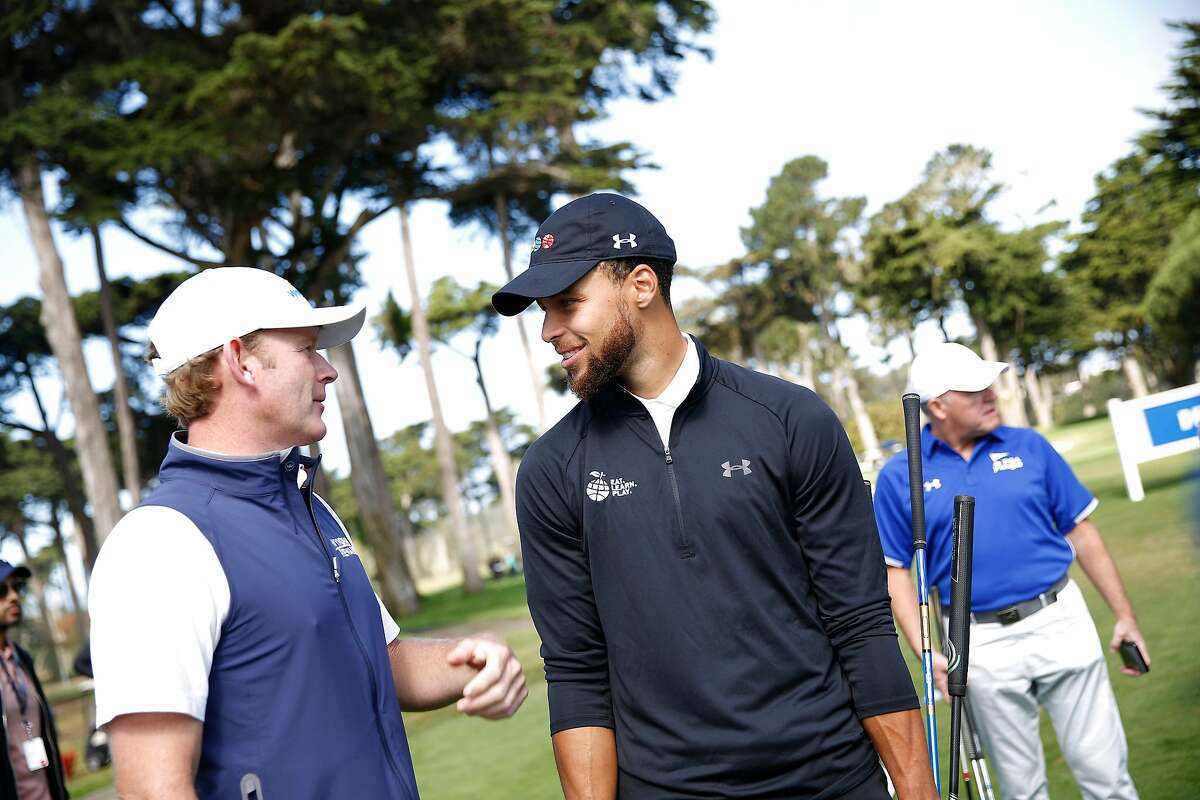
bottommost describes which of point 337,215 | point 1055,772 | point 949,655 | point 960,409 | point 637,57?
point 1055,772

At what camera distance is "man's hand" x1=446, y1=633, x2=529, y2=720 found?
2.53m

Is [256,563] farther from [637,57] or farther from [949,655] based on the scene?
[637,57]

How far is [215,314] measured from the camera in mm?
2365

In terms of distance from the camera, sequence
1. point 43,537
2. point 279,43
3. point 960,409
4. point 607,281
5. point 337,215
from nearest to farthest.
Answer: point 607,281 < point 960,409 < point 279,43 < point 337,215 < point 43,537

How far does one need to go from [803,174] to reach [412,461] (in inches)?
1281

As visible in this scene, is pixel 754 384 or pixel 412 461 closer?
pixel 754 384

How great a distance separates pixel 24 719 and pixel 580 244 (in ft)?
14.6

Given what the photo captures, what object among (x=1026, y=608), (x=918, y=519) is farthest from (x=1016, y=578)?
(x=918, y=519)

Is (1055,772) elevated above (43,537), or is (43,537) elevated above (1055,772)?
(43,537)

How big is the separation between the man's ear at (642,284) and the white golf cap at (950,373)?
74.3 inches

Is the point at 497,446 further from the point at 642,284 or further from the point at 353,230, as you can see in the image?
the point at 642,284

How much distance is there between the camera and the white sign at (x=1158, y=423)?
13.6m

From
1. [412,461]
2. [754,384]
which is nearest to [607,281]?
[754,384]

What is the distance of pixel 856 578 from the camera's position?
2582 mm
